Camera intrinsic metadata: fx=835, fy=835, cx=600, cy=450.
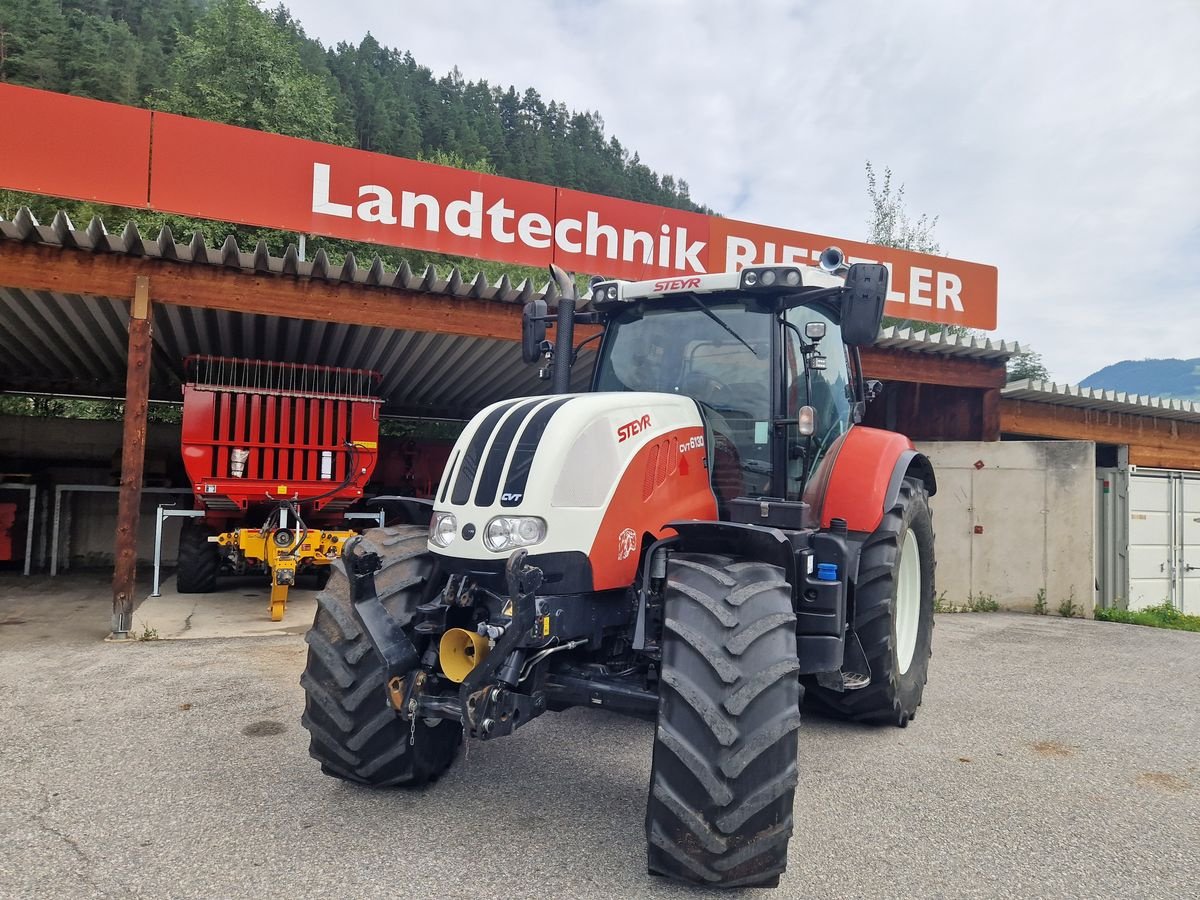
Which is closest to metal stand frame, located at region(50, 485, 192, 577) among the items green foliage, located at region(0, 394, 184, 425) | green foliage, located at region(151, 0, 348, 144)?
green foliage, located at region(0, 394, 184, 425)

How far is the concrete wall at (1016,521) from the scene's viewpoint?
9.85 metres

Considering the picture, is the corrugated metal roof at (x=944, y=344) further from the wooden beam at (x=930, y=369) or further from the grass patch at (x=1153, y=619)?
the grass patch at (x=1153, y=619)

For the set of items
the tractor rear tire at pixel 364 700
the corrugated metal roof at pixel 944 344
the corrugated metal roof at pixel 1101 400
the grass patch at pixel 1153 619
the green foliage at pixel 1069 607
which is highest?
the corrugated metal roof at pixel 944 344

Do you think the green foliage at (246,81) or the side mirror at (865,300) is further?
the green foliage at (246,81)

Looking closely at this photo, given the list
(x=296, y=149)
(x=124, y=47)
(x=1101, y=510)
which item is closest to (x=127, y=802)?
(x=296, y=149)

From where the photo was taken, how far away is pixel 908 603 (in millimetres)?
5395

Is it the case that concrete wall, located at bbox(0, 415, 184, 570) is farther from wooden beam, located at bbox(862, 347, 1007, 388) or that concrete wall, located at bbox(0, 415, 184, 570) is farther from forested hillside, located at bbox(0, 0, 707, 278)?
wooden beam, located at bbox(862, 347, 1007, 388)

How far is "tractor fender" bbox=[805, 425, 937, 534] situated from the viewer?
14.3ft

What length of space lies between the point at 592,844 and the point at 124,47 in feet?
153

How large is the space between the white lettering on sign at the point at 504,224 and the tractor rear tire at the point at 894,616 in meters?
3.60

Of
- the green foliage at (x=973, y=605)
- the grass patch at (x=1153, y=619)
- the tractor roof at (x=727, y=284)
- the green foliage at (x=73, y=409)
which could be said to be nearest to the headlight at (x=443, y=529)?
the tractor roof at (x=727, y=284)

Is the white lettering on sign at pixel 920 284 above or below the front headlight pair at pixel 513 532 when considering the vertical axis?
above

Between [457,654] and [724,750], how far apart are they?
1.05 meters

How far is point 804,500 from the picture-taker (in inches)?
167
